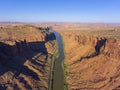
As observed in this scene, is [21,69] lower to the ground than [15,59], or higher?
lower

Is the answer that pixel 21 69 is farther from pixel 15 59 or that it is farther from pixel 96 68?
pixel 96 68

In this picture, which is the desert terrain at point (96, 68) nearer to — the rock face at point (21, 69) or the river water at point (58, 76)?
the river water at point (58, 76)

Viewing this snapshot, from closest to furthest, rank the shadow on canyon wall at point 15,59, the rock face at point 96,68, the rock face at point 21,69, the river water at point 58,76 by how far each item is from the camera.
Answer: the rock face at point 21,69
the rock face at point 96,68
the river water at point 58,76
the shadow on canyon wall at point 15,59

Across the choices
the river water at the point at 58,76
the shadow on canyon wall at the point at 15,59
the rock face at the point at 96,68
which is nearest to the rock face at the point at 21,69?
the shadow on canyon wall at the point at 15,59

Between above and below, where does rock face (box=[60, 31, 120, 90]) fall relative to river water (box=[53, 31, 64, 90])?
above

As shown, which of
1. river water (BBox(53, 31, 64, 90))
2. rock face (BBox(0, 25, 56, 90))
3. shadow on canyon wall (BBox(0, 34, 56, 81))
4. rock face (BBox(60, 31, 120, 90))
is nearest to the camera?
rock face (BBox(0, 25, 56, 90))

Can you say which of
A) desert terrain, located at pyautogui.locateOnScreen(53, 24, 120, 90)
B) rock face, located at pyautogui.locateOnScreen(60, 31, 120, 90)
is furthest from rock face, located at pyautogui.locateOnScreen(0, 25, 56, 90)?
rock face, located at pyautogui.locateOnScreen(60, 31, 120, 90)

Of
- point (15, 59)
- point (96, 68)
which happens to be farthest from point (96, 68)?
point (15, 59)

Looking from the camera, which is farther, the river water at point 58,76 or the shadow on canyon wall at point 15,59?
the shadow on canyon wall at point 15,59

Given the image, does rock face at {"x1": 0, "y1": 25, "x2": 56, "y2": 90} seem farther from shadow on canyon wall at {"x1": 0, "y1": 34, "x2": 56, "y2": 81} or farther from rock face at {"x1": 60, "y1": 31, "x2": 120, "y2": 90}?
rock face at {"x1": 60, "y1": 31, "x2": 120, "y2": 90}
